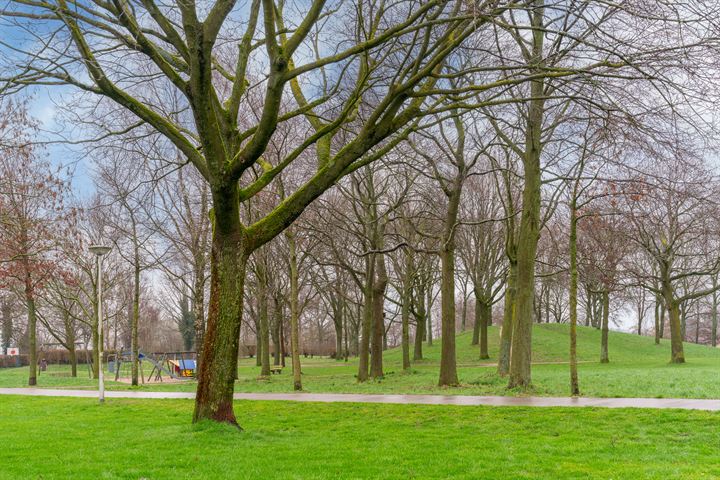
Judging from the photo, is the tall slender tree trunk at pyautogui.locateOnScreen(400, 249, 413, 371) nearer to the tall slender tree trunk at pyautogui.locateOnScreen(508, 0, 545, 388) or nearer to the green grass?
the green grass

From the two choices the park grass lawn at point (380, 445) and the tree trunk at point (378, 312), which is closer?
the park grass lawn at point (380, 445)

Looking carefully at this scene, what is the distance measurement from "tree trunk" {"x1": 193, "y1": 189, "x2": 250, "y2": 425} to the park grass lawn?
0.47m

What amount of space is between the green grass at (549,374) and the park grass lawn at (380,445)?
4690 millimetres

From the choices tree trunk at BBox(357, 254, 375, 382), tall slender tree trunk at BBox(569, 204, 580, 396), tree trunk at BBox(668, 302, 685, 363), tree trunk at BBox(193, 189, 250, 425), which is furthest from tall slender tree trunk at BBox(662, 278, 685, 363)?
tree trunk at BBox(193, 189, 250, 425)

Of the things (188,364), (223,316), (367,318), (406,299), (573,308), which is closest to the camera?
(223,316)

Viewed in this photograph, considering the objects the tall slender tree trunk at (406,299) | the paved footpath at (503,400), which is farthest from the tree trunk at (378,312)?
the paved footpath at (503,400)

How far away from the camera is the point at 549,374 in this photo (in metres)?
23.1

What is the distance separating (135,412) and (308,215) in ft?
43.4

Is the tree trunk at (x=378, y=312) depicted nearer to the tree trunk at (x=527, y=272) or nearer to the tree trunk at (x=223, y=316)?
the tree trunk at (x=527, y=272)

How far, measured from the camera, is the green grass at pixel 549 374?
16.0 meters

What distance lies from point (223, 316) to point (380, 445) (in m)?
3.30

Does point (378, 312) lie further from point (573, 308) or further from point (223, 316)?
point (223, 316)

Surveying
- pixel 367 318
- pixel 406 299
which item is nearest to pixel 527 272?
pixel 367 318

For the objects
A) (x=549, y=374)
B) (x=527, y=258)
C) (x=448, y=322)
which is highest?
(x=527, y=258)
